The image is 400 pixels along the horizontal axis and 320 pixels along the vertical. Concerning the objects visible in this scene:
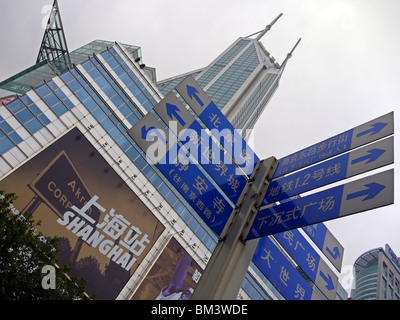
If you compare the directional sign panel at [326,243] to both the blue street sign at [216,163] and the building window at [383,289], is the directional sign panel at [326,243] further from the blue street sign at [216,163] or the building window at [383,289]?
the building window at [383,289]

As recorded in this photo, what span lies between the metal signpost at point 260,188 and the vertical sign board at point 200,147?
18 mm

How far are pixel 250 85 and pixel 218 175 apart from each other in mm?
85646

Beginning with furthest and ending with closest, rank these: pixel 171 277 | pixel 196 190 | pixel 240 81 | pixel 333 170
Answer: pixel 240 81, pixel 171 277, pixel 196 190, pixel 333 170

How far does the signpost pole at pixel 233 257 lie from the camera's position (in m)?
4.92

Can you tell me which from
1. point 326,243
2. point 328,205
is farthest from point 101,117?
point 328,205

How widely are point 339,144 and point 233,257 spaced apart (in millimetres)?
2648

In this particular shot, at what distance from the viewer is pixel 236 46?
114688 mm

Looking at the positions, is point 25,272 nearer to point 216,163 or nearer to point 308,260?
point 216,163

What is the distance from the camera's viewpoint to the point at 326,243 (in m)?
6.61

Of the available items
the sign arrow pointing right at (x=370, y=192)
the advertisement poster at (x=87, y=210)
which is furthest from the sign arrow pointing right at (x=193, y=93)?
the advertisement poster at (x=87, y=210)

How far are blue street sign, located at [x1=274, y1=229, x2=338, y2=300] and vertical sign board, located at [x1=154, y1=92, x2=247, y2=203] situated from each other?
1230 mm

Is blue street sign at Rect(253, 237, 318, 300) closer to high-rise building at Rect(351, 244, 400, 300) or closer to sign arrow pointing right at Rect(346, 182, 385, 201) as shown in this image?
sign arrow pointing right at Rect(346, 182, 385, 201)

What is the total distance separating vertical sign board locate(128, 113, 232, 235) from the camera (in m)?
5.63

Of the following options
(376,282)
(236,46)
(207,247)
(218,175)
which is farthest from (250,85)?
(218,175)
